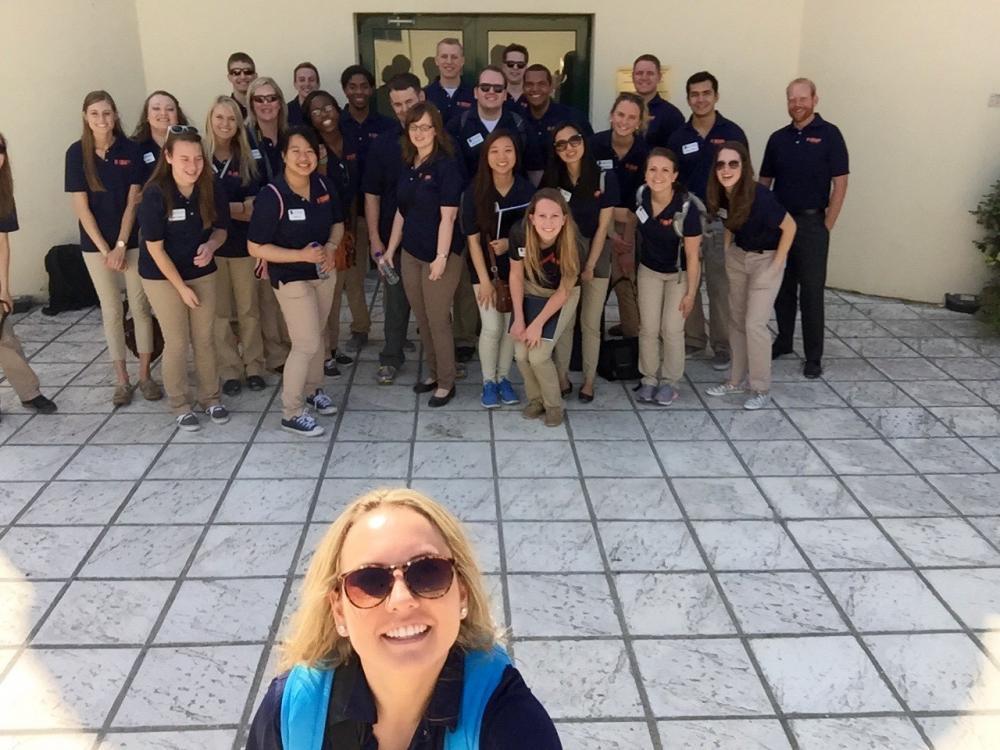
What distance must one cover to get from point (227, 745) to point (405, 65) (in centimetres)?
624

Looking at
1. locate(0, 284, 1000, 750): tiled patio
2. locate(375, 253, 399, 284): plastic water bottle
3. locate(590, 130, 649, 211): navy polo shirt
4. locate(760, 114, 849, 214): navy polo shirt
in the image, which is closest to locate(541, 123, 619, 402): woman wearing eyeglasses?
locate(590, 130, 649, 211): navy polo shirt

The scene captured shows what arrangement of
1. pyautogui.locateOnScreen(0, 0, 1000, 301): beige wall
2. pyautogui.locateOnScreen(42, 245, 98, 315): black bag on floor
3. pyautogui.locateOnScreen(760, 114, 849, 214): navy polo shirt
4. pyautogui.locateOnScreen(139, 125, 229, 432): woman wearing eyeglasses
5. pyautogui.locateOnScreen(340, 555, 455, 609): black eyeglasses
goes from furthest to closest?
pyautogui.locateOnScreen(42, 245, 98, 315): black bag on floor
pyautogui.locateOnScreen(0, 0, 1000, 301): beige wall
pyautogui.locateOnScreen(760, 114, 849, 214): navy polo shirt
pyautogui.locateOnScreen(139, 125, 229, 432): woman wearing eyeglasses
pyautogui.locateOnScreen(340, 555, 455, 609): black eyeglasses

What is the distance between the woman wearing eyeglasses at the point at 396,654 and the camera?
60.8 inches

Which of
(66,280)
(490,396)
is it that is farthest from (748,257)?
(66,280)

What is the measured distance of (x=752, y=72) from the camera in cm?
746

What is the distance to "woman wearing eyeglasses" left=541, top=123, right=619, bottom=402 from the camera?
15.8 feet

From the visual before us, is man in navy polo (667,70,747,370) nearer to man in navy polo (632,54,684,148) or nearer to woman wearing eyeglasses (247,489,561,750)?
man in navy polo (632,54,684,148)

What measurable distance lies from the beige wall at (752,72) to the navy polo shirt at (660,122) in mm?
1552

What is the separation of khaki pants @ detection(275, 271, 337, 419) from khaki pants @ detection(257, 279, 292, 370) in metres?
0.74

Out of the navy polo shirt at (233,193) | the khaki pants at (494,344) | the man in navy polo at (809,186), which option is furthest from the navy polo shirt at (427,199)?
the man in navy polo at (809,186)

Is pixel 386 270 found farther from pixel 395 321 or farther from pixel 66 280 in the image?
pixel 66 280

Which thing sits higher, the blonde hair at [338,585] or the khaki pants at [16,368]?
the blonde hair at [338,585]

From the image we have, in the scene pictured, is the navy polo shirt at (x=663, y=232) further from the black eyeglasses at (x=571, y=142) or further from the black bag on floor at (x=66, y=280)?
the black bag on floor at (x=66, y=280)

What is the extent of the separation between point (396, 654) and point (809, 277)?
4.81m
